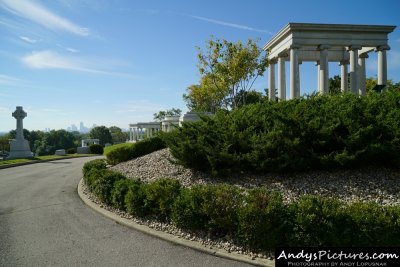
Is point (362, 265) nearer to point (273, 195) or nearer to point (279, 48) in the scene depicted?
point (273, 195)

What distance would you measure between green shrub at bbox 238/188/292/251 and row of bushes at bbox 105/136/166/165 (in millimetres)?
11494

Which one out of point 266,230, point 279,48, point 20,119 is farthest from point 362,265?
point 20,119

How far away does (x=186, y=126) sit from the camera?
1137 centimetres

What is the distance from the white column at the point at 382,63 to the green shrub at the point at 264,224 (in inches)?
988

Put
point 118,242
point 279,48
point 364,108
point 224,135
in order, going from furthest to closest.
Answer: point 279,48 < point 224,135 < point 364,108 < point 118,242

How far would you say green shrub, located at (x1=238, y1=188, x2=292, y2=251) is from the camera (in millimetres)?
5629

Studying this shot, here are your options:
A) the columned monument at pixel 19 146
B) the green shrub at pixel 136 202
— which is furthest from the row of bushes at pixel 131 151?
the columned monument at pixel 19 146

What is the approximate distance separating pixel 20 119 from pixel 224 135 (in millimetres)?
31787

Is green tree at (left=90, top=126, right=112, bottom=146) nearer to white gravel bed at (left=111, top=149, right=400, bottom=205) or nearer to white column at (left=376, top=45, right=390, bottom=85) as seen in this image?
white column at (left=376, top=45, right=390, bottom=85)

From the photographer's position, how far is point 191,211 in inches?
266

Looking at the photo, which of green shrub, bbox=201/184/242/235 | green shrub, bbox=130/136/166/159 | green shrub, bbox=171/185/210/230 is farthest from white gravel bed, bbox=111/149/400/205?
green shrub, bbox=130/136/166/159

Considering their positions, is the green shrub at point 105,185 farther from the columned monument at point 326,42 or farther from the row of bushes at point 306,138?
the columned monument at point 326,42

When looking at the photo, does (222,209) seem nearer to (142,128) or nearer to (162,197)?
(162,197)

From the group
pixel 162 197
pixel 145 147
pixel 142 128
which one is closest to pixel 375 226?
pixel 162 197
